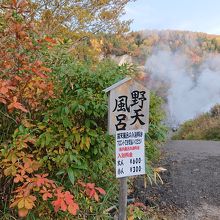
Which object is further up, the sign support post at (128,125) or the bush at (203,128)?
the bush at (203,128)

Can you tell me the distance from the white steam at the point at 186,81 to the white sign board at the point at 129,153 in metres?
17.6

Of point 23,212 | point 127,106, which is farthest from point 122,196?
point 23,212

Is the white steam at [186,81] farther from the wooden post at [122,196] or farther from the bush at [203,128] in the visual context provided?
the wooden post at [122,196]

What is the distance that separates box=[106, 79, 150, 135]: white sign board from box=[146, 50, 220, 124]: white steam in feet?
57.7

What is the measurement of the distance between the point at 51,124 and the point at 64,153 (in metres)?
0.26

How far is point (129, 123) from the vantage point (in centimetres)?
261

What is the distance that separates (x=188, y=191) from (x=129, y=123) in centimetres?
242

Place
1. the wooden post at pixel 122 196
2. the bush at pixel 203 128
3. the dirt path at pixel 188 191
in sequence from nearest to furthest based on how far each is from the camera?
the wooden post at pixel 122 196 → the dirt path at pixel 188 191 → the bush at pixel 203 128

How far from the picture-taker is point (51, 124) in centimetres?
253

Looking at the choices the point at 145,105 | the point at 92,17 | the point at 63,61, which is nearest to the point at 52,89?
the point at 63,61

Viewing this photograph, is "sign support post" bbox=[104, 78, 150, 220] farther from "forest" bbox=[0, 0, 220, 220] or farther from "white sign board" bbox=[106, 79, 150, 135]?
"forest" bbox=[0, 0, 220, 220]

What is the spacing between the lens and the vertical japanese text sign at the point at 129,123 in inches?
98.2

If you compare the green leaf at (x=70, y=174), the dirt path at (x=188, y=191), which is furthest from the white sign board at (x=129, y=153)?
the dirt path at (x=188, y=191)

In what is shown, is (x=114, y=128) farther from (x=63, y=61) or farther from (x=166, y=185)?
(x=166, y=185)
